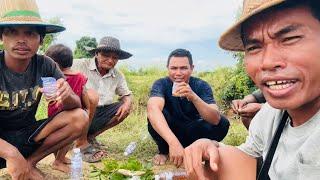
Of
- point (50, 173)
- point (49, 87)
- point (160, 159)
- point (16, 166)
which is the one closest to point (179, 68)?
point (160, 159)

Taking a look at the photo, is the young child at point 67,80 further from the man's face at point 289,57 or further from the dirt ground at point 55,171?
the man's face at point 289,57

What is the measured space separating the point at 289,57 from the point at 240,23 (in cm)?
28

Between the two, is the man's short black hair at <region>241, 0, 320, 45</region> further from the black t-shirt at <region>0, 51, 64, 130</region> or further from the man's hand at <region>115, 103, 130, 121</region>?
the man's hand at <region>115, 103, 130, 121</region>

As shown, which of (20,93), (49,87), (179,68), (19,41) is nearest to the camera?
(49,87)

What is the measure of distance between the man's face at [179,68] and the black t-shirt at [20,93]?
1.24 metres

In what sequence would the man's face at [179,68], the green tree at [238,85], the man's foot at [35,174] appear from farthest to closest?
the green tree at [238,85] < the man's face at [179,68] < the man's foot at [35,174]

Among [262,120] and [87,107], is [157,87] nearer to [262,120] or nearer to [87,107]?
[87,107]

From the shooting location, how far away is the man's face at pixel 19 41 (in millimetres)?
3385

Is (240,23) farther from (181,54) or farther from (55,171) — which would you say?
(55,171)

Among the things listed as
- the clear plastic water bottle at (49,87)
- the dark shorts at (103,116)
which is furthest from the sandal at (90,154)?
the clear plastic water bottle at (49,87)

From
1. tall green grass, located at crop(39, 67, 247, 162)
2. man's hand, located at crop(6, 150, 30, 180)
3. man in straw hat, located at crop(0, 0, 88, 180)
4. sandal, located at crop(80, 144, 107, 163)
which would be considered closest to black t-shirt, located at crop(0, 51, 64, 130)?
man in straw hat, located at crop(0, 0, 88, 180)

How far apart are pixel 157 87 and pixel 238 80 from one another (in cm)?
413

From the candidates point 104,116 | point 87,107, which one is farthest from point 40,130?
point 104,116

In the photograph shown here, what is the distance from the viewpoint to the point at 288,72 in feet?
5.09
